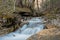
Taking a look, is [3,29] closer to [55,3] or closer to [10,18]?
[10,18]

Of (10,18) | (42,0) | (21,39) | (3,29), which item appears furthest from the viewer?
(42,0)

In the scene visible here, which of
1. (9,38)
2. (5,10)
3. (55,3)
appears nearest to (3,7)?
(5,10)

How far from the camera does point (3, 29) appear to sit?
1098 centimetres

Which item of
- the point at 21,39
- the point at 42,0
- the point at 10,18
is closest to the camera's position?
the point at 21,39

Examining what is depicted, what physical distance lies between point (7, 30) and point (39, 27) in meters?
2.57

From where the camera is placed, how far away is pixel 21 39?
31.3ft

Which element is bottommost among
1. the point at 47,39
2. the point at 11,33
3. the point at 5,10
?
the point at 11,33

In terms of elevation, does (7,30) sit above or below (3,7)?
below

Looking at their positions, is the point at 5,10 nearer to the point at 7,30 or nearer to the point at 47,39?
the point at 7,30

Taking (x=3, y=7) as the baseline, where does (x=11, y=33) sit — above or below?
below

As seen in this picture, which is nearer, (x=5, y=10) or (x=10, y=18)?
(x=5, y=10)

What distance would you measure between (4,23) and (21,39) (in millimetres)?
2492

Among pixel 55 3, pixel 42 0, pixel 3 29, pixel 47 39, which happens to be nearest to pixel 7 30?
pixel 3 29

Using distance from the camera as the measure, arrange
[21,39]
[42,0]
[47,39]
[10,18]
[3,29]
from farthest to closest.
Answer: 1. [42,0]
2. [10,18]
3. [3,29]
4. [21,39]
5. [47,39]
